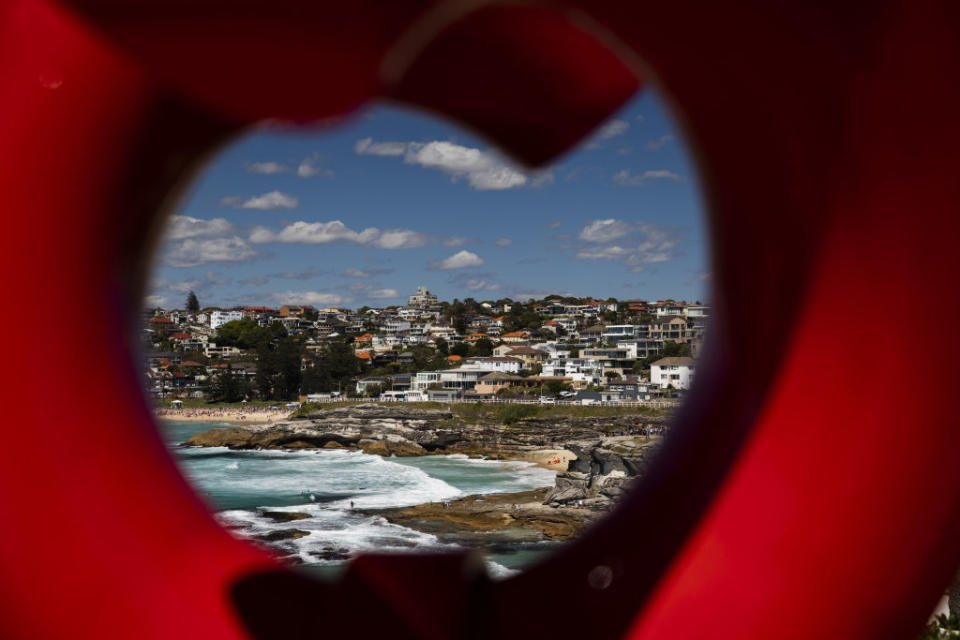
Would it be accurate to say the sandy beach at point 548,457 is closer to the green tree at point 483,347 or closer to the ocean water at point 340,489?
the ocean water at point 340,489

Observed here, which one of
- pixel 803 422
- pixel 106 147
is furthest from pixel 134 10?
pixel 803 422

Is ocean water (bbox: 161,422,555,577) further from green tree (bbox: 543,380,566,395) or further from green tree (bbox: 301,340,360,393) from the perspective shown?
green tree (bbox: 301,340,360,393)

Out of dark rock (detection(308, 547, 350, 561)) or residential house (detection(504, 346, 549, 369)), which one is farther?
residential house (detection(504, 346, 549, 369))

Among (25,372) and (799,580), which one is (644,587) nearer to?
(799,580)

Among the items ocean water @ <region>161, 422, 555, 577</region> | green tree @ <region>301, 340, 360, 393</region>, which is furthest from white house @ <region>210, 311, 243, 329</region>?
ocean water @ <region>161, 422, 555, 577</region>

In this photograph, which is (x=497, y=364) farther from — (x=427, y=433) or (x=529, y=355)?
(x=427, y=433)

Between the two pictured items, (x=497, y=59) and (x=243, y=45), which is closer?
(x=243, y=45)

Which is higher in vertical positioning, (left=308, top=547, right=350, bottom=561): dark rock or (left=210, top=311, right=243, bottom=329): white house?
(left=210, top=311, right=243, bottom=329): white house
